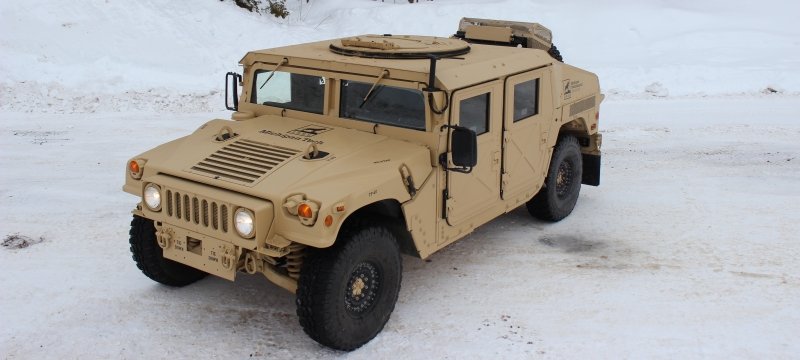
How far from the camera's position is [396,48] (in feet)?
22.9

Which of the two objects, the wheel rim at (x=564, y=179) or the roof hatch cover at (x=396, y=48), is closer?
the roof hatch cover at (x=396, y=48)

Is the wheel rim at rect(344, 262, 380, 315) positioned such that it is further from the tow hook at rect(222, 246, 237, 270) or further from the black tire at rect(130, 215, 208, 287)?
the black tire at rect(130, 215, 208, 287)

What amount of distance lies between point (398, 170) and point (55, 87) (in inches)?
378

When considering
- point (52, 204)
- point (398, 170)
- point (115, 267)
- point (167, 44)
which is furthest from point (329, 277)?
point (167, 44)

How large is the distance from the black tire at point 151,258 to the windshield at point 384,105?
1.81 m

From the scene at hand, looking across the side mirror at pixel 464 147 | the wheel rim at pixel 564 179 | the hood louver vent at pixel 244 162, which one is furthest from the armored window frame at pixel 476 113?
the wheel rim at pixel 564 179

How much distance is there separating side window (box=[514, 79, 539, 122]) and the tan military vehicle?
0.06ft

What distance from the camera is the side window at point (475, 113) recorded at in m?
6.63

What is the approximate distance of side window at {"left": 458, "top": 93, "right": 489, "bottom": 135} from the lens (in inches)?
261

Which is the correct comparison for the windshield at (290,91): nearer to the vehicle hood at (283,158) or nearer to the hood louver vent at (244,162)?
the vehicle hood at (283,158)

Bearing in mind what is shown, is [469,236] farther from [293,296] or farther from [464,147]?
[464,147]

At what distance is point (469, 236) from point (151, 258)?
10.4 feet

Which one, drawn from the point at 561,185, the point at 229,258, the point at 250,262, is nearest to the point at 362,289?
the point at 250,262

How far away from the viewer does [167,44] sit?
52.8 ft
